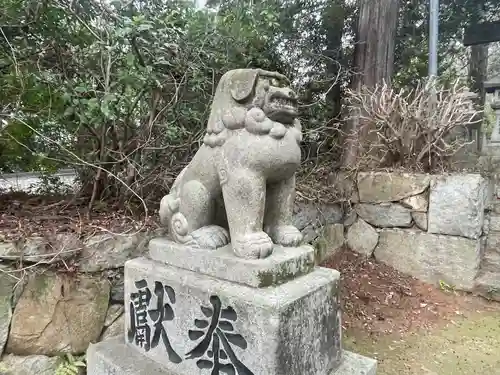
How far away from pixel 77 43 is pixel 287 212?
1.79m

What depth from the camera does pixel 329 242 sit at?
338cm

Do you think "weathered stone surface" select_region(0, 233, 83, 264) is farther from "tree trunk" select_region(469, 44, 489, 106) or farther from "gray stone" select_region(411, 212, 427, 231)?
"tree trunk" select_region(469, 44, 489, 106)

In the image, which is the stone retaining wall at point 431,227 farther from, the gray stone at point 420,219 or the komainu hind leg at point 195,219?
the komainu hind leg at point 195,219

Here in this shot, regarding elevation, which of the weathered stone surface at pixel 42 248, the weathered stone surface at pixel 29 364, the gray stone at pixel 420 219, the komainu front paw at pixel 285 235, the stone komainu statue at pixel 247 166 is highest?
the stone komainu statue at pixel 247 166

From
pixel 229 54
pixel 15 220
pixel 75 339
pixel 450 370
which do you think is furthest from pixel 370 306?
pixel 15 220

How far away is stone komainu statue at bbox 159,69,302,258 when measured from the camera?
125 cm

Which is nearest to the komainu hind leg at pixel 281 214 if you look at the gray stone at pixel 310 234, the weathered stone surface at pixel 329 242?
the gray stone at pixel 310 234

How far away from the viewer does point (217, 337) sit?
128 centimetres

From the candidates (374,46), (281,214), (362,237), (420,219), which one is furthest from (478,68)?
(281,214)

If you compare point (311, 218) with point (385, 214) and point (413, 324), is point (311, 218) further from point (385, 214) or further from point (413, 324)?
point (413, 324)

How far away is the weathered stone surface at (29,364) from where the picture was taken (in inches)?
67.5

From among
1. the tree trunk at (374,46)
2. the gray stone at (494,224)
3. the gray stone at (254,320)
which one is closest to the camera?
the gray stone at (254,320)

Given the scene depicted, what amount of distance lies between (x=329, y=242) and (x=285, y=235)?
2085 millimetres

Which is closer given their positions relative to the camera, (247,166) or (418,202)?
(247,166)
